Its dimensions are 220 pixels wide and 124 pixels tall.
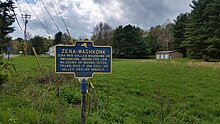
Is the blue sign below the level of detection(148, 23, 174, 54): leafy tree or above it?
below

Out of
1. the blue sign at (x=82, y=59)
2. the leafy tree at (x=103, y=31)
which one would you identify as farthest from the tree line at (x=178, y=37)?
the blue sign at (x=82, y=59)

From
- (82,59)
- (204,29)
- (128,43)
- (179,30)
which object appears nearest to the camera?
(82,59)

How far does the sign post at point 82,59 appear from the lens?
424 cm

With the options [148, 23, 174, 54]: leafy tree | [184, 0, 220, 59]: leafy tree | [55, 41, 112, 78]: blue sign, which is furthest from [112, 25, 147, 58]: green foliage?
[55, 41, 112, 78]: blue sign

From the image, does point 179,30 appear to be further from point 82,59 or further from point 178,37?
point 82,59

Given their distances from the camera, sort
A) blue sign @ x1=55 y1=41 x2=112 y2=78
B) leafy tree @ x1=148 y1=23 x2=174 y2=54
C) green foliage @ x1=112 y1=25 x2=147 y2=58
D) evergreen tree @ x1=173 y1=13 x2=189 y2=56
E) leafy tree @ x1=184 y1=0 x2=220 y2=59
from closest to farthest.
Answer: blue sign @ x1=55 y1=41 x2=112 y2=78 → leafy tree @ x1=184 y1=0 x2=220 y2=59 → evergreen tree @ x1=173 y1=13 x2=189 y2=56 → green foliage @ x1=112 y1=25 x2=147 y2=58 → leafy tree @ x1=148 y1=23 x2=174 y2=54

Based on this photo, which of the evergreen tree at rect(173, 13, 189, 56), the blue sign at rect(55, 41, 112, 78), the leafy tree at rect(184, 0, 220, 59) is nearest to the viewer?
the blue sign at rect(55, 41, 112, 78)

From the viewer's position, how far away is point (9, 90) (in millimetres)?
8148

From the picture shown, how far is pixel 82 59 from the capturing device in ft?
13.9

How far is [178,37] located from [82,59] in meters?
60.9

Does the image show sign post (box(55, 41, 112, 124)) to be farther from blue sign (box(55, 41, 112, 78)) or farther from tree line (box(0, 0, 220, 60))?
tree line (box(0, 0, 220, 60))

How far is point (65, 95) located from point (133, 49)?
62.3 meters

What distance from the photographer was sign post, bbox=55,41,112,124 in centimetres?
424

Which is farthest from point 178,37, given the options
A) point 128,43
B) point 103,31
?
point 103,31
